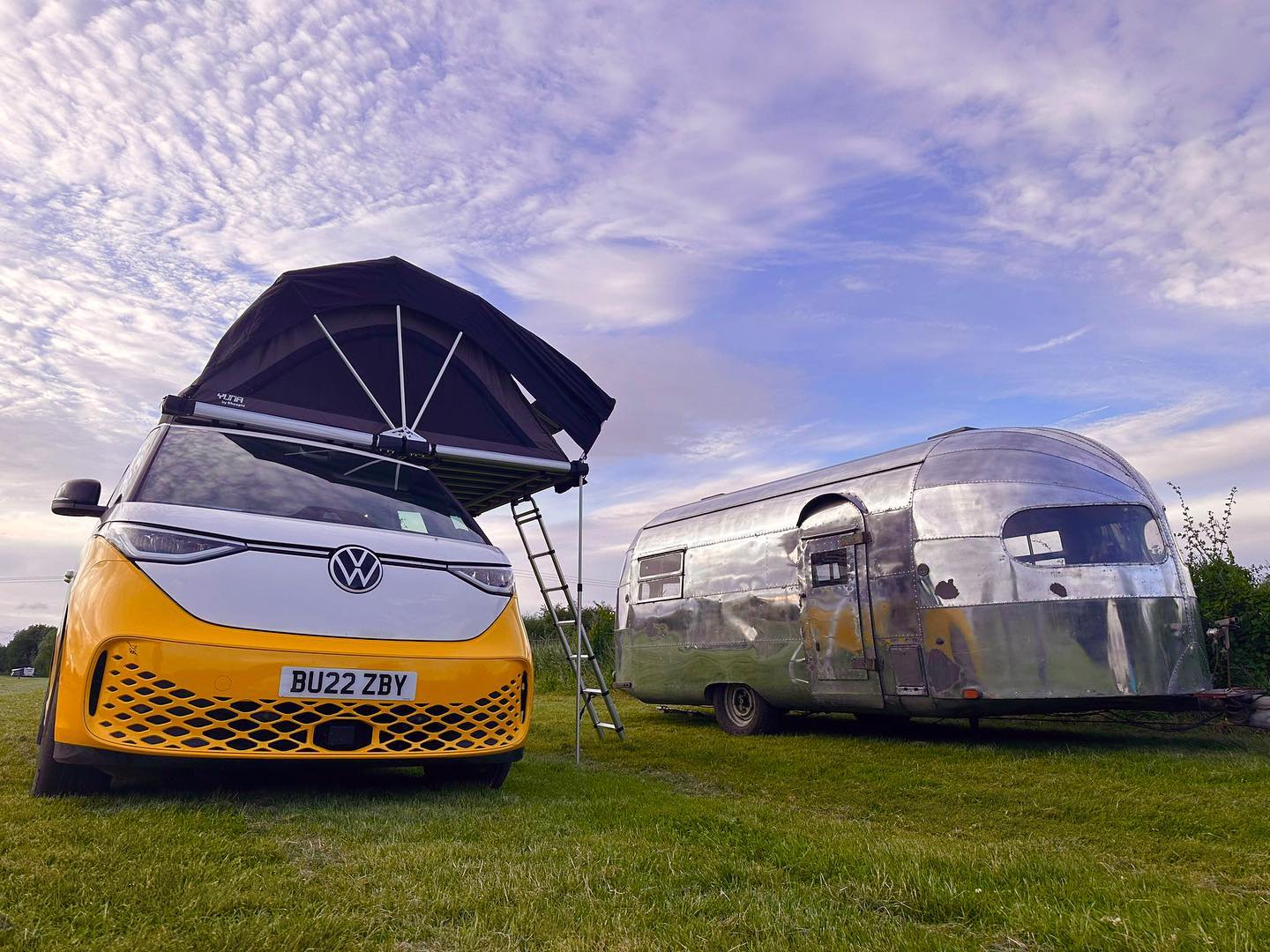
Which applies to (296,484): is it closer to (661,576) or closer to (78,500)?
(78,500)

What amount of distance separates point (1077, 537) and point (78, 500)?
720 cm

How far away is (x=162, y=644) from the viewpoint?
11.6 ft

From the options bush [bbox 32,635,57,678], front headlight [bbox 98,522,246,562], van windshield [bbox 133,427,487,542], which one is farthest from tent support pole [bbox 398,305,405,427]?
bush [bbox 32,635,57,678]

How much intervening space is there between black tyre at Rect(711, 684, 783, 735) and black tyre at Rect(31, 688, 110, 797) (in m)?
6.56

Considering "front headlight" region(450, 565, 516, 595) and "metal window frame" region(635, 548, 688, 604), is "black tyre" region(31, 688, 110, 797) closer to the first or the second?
"front headlight" region(450, 565, 516, 595)

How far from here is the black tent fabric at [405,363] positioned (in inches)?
238

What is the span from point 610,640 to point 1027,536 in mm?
11853

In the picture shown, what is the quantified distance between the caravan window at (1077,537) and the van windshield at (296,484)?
4636mm

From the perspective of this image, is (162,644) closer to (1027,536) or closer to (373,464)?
(373,464)

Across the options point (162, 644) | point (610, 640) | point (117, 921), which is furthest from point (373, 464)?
point (610, 640)

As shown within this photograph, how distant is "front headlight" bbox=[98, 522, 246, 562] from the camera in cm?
Result: 372

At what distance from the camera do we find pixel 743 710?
9.47 m

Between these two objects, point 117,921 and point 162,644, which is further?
point 162,644

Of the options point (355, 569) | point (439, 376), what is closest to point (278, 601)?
point (355, 569)
